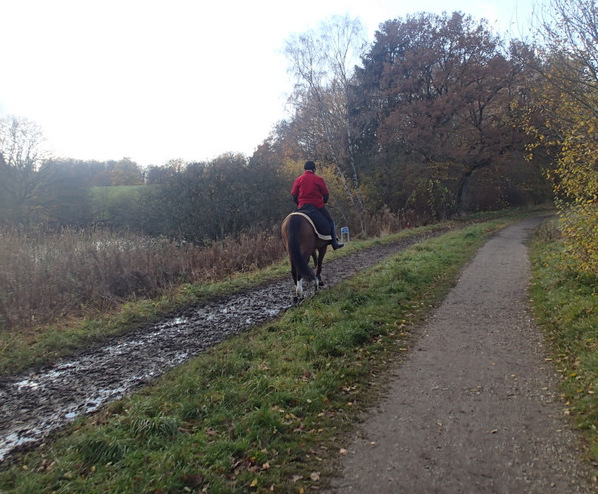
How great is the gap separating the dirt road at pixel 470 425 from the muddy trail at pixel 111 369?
2.80m

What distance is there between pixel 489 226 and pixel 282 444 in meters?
22.5

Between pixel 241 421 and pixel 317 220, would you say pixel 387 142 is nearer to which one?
pixel 317 220

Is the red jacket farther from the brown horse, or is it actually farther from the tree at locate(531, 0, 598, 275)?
the tree at locate(531, 0, 598, 275)

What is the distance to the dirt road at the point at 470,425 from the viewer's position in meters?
3.14

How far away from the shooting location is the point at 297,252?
27.3ft

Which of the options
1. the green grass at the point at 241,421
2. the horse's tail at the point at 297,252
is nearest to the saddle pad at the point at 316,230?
the horse's tail at the point at 297,252

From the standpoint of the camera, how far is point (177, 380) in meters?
4.89

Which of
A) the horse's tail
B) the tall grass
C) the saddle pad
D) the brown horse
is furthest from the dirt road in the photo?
the tall grass

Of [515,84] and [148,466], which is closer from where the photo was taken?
[148,466]

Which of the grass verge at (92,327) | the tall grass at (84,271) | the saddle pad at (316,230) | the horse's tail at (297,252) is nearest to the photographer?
the grass verge at (92,327)

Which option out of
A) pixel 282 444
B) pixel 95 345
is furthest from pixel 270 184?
pixel 282 444

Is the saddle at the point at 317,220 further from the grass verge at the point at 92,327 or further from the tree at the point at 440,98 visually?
the tree at the point at 440,98

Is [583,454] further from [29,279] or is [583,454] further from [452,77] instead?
[452,77]

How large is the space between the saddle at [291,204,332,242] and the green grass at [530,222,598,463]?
4.10m
